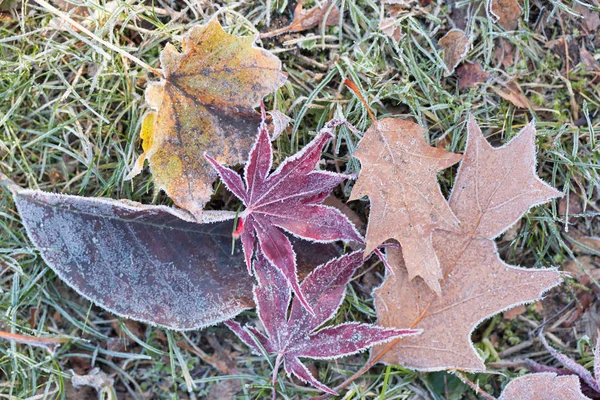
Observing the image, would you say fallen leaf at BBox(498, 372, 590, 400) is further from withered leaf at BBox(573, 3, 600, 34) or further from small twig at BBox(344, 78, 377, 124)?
withered leaf at BBox(573, 3, 600, 34)

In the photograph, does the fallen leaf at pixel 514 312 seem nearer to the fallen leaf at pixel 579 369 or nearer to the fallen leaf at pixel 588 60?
the fallen leaf at pixel 579 369

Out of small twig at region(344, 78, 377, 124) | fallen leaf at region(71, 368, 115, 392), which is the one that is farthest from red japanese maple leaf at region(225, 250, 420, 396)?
fallen leaf at region(71, 368, 115, 392)

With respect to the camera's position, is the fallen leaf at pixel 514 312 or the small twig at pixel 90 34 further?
the fallen leaf at pixel 514 312

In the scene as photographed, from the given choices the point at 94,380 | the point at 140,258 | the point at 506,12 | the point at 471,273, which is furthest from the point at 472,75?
the point at 94,380

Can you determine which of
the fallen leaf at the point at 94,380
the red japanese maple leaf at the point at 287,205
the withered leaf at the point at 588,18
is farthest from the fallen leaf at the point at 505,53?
the fallen leaf at the point at 94,380

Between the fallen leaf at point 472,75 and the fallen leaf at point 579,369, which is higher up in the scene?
the fallen leaf at point 472,75

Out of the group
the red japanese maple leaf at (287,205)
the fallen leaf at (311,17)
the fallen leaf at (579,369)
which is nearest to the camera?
the red japanese maple leaf at (287,205)
